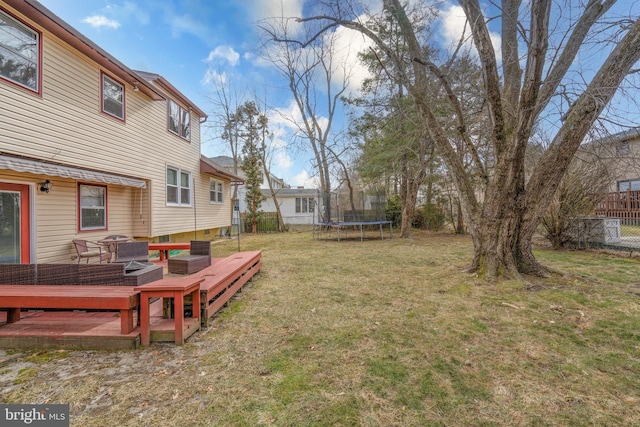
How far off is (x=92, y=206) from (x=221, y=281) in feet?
18.9

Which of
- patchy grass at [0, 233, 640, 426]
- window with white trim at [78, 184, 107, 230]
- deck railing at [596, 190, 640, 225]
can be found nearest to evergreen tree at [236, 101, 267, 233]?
window with white trim at [78, 184, 107, 230]

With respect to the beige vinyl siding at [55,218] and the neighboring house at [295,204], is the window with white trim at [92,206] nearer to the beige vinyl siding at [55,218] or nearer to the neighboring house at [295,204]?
the beige vinyl siding at [55,218]

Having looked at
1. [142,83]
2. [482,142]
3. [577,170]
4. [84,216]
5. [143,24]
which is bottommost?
[84,216]

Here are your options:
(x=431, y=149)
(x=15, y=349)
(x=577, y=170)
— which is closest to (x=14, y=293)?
(x=15, y=349)

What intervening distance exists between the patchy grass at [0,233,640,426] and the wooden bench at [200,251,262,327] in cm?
18

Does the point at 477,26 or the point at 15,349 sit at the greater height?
the point at 477,26

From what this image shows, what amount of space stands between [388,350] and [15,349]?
11.5 feet

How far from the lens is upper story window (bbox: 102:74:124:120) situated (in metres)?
7.04

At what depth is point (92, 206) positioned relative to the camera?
7.05 meters

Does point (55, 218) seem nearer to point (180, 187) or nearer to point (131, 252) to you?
point (131, 252)

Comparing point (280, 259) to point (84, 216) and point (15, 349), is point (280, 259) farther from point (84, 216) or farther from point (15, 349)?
point (15, 349)

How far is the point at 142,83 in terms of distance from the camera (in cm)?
774

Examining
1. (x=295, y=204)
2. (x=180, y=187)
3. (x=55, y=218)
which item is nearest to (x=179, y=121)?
(x=180, y=187)

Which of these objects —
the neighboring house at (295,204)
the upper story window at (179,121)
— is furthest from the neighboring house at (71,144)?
the neighboring house at (295,204)
